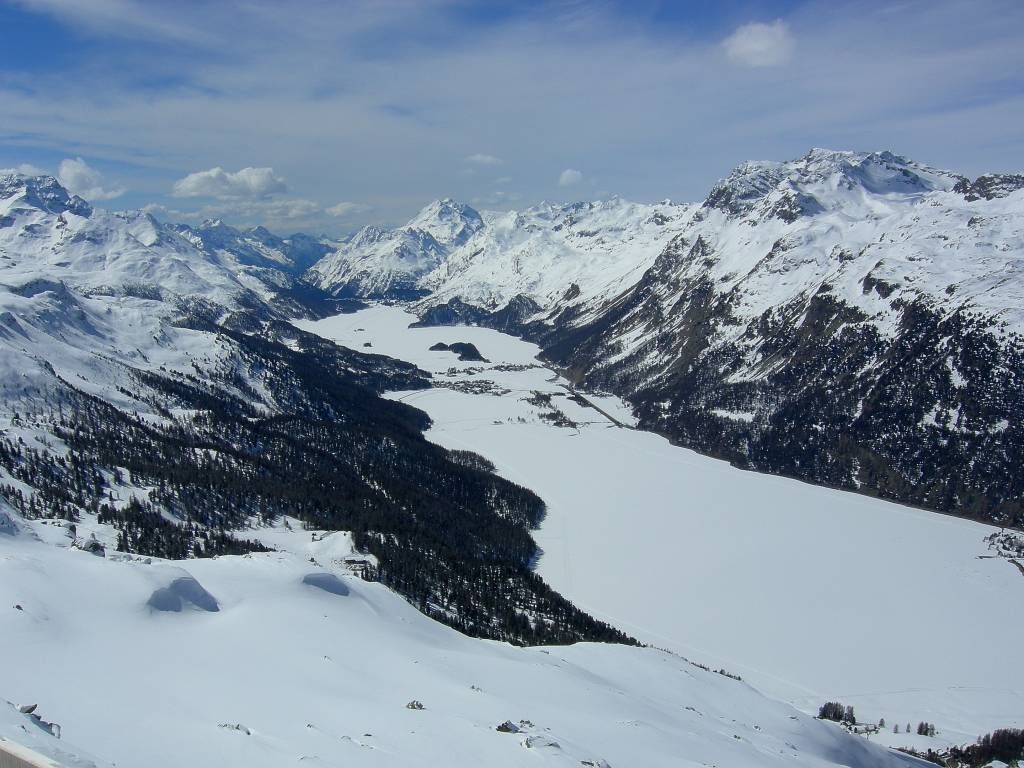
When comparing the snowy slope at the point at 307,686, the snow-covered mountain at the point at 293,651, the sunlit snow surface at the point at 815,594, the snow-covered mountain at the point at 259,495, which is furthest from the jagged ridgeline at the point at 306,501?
the snowy slope at the point at 307,686

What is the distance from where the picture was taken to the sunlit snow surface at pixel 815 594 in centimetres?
10450

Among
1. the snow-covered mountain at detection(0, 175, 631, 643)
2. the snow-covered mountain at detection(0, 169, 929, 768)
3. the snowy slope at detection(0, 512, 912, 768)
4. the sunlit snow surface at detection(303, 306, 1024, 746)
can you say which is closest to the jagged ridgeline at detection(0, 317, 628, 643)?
the snow-covered mountain at detection(0, 175, 631, 643)

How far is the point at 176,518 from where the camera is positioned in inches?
4865

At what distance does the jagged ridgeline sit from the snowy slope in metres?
39.6

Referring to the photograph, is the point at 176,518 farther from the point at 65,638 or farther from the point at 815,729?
the point at 815,729

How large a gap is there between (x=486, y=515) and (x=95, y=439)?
3623 inches

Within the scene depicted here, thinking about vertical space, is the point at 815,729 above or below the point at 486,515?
below

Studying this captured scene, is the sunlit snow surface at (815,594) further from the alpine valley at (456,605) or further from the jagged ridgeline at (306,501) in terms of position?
the jagged ridgeline at (306,501)

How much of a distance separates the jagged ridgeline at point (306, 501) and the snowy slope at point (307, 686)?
130 feet

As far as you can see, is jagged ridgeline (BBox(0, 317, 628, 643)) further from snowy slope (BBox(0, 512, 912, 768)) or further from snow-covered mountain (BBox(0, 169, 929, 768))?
snowy slope (BBox(0, 512, 912, 768))

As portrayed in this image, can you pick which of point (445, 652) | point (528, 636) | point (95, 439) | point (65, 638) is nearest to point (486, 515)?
point (528, 636)

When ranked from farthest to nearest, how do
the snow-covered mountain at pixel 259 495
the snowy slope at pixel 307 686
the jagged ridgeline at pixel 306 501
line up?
the snow-covered mountain at pixel 259 495 → the jagged ridgeline at pixel 306 501 → the snowy slope at pixel 307 686

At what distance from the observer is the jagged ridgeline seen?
112000 mm

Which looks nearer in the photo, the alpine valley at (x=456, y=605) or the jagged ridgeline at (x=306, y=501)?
the alpine valley at (x=456, y=605)
